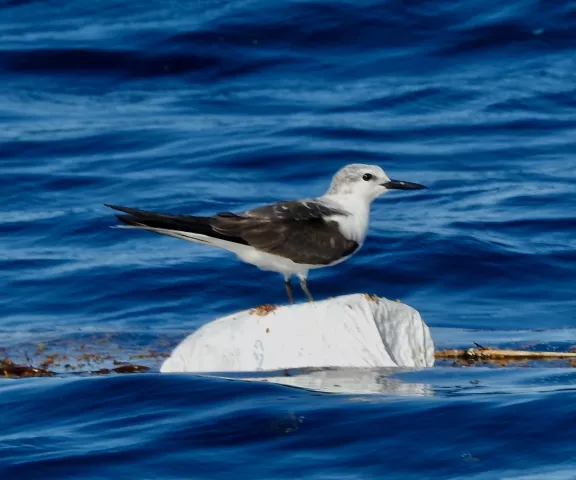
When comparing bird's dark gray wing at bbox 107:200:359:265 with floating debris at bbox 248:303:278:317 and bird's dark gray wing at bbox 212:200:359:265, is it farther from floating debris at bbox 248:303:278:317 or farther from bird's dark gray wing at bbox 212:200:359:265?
floating debris at bbox 248:303:278:317

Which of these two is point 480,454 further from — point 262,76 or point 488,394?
point 262,76

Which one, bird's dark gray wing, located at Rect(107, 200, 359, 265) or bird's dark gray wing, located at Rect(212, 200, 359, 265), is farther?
bird's dark gray wing, located at Rect(212, 200, 359, 265)

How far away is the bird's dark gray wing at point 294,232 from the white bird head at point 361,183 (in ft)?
1.93

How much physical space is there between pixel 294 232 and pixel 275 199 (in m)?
8.05

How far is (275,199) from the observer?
59.3ft

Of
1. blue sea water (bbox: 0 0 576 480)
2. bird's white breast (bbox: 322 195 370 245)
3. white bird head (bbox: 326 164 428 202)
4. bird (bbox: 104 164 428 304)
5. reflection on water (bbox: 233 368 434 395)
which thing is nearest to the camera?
blue sea water (bbox: 0 0 576 480)

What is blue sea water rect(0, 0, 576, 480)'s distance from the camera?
7957 mm

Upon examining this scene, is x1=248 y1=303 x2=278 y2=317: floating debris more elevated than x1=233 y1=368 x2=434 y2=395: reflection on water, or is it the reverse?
x1=248 y1=303 x2=278 y2=317: floating debris

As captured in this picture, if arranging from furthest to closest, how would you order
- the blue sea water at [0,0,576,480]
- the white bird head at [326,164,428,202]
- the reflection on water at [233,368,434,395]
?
1. the white bird head at [326,164,428,202]
2. the reflection on water at [233,368,434,395]
3. the blue sea water at [0,0,576,480]

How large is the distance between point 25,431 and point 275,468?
71.7 inches

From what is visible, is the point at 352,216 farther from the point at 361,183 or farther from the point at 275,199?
the point at 275,199

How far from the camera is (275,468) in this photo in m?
7.59

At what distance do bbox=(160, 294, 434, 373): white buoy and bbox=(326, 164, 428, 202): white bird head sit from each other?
1910mm

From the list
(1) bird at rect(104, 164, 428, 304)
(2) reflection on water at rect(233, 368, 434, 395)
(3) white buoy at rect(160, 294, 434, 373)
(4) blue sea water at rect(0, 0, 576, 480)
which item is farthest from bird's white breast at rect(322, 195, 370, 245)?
(2) reflection on water at rect(233, 368, 434, 395)
